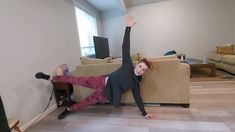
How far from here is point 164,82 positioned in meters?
2.13

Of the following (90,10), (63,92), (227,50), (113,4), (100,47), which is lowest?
(63,92)

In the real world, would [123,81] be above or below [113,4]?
below

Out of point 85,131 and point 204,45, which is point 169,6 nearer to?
point 204,45

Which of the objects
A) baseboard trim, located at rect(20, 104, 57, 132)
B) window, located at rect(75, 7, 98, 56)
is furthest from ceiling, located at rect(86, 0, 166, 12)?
baseboard trim, located at rect(20, 104, 57, 132)

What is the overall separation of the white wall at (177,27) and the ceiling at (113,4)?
18 cm

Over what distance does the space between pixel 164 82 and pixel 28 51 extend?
1851mm

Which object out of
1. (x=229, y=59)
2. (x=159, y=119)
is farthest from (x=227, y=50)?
(x=159, y=119)

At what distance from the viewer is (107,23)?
5.73 metres

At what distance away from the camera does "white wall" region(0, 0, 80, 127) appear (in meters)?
1.78

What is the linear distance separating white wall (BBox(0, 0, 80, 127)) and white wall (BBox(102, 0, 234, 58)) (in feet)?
10.4

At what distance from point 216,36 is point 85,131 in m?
5.16

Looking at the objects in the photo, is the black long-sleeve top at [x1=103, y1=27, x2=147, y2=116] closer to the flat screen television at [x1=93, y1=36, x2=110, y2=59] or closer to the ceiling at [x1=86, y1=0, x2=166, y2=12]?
the flat screen television at [x1=93, y1=36, x2=110, y2=59]

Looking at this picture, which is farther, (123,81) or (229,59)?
(229,59)

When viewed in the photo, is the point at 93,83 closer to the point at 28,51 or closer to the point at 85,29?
the point at 28,51
